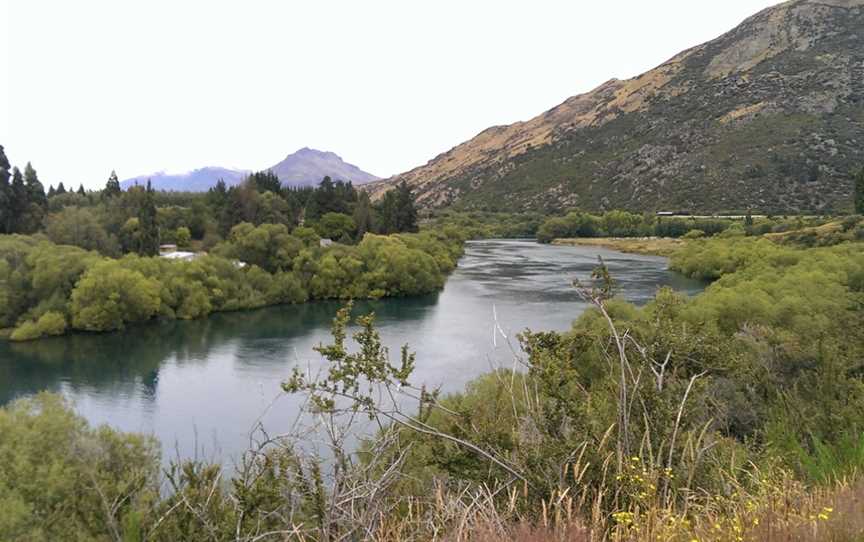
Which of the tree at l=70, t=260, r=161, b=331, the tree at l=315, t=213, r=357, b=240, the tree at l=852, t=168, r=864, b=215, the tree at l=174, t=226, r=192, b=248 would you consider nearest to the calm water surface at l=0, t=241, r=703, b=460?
the tree at l=70, t=260, r=161, b=331

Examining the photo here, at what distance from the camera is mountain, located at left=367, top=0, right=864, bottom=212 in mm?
79375

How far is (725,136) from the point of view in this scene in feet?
302

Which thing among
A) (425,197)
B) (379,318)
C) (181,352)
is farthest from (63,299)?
(425,197)

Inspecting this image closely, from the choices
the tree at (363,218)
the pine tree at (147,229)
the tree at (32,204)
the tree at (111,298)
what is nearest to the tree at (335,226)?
the tree at (363,218)

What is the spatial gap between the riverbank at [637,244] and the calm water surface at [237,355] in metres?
21.3

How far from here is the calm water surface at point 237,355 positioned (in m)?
18.8

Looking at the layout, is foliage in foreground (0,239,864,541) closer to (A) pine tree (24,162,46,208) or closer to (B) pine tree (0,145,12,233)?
(B) pine tree (0,145,12,233)

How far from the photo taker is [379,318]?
34750 mm

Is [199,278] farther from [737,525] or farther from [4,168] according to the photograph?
[737,525]

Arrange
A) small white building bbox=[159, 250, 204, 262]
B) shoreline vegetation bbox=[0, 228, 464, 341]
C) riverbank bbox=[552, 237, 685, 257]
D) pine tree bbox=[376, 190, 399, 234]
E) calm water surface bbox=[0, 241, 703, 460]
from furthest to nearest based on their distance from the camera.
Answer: riverbank bbox=[552, 237, 685, 257] → pine tree bbox=[376, 190, 399, 234] → small white building bbox=[159, 250, 204, 262] → shoreline vegetation bbox=[0, 228, 464, 341] → calm water surface bbox=[0, 241, 703, 460]

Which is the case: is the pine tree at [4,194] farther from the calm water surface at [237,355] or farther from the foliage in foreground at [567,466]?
the foliage in foreground at [567,466]

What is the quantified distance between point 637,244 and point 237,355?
55372 millimetres

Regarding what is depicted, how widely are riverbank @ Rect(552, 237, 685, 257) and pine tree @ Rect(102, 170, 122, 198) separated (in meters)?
53.4

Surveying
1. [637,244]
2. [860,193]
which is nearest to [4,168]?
[637,244]
